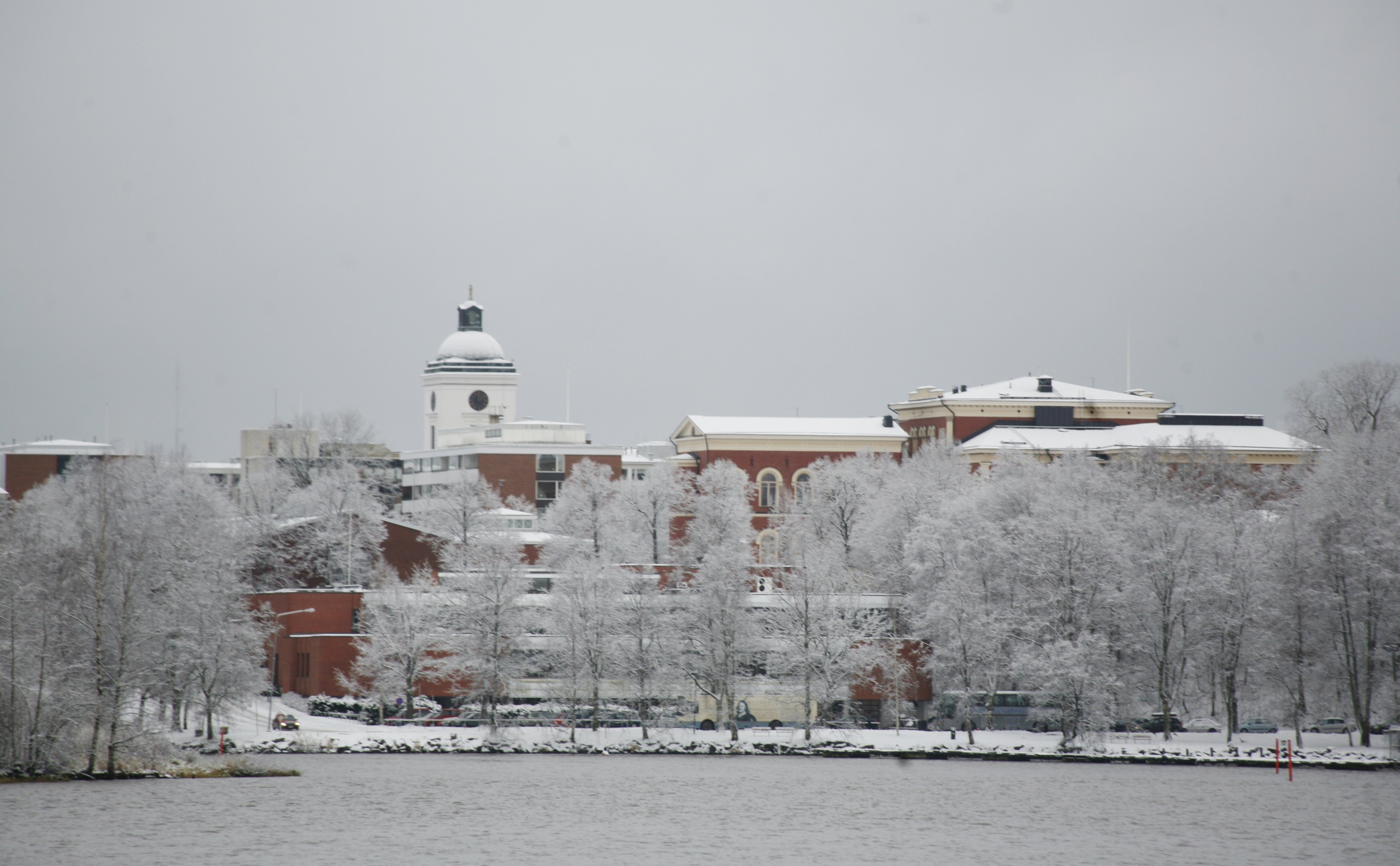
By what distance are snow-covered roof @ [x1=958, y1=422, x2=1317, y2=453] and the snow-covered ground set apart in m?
31.5

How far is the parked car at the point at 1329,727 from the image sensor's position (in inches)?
2763

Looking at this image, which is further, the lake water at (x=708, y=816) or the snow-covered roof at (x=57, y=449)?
the snow-covered roof at (x=57, y=449)

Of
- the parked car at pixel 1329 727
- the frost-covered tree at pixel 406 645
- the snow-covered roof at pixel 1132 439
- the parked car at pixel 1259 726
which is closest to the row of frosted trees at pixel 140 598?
the frost-covered tree at pixel 406 645

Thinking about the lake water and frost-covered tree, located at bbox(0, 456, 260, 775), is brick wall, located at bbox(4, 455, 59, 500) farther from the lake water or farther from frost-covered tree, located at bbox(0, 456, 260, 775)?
the lake water

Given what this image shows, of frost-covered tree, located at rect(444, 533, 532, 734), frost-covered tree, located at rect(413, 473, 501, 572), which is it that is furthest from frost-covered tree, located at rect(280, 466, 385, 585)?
frost-covered tree, located at rect(444, 533, 532, 734)

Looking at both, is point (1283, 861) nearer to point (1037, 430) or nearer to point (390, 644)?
point (390, 644)

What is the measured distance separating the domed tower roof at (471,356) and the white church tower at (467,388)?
0.10 ft

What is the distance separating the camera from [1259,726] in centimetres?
7331

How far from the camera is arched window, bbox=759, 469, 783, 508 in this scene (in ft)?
372

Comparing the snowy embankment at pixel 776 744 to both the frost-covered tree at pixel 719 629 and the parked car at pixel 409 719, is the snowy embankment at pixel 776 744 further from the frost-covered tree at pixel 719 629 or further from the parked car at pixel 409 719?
the frost-covered tree at pixel 719 629

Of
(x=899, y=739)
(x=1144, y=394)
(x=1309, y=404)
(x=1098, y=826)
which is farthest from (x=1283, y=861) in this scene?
(x=1144, y=394)

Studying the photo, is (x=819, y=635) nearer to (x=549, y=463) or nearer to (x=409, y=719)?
(x=409, y=719)

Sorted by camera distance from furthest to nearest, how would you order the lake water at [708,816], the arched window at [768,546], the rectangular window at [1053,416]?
1. the rectangular window at [1053,416]
2. the arched window at [768,546]
3. the lake water at [708,816]

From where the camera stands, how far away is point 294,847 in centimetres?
4256
